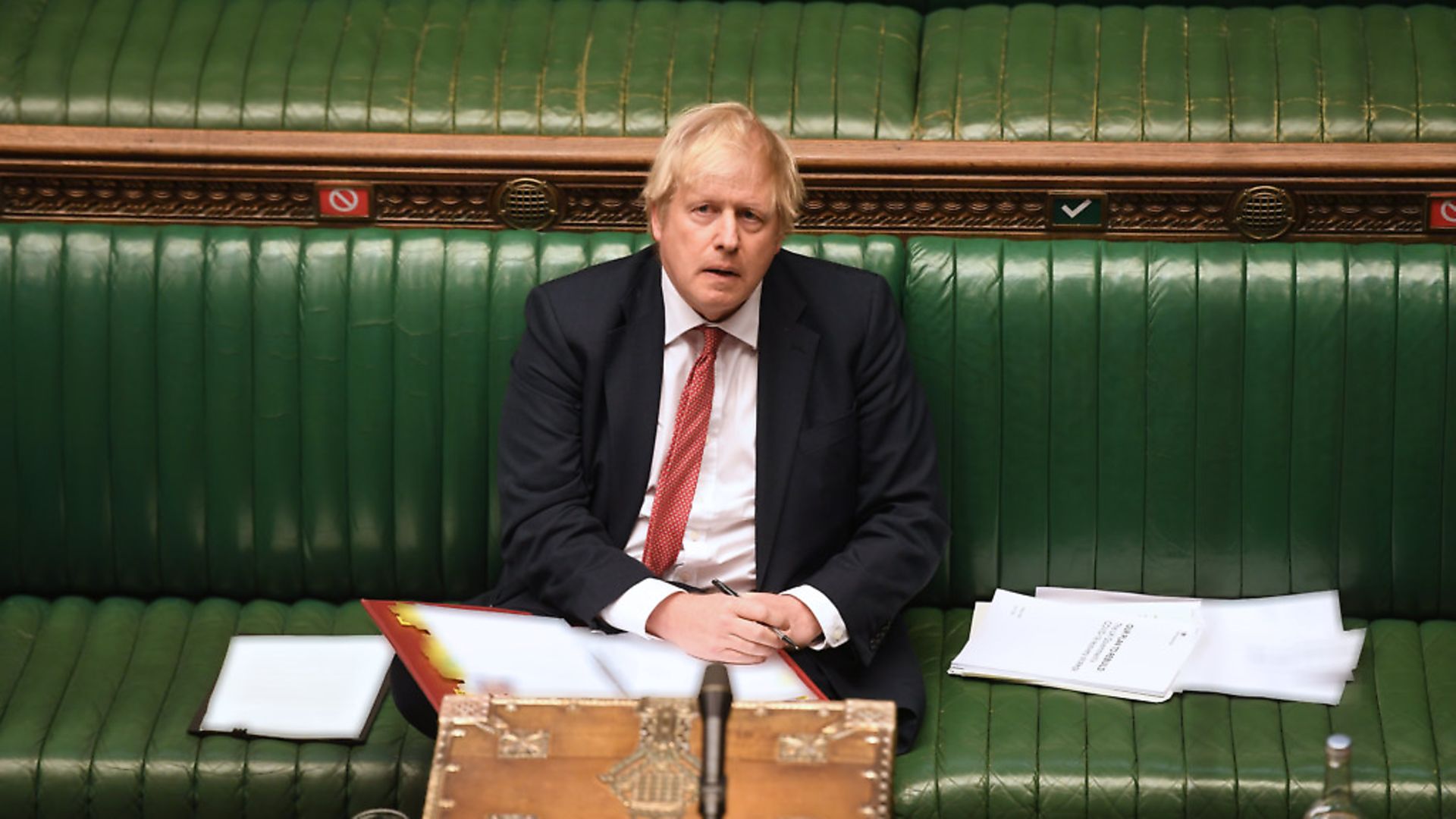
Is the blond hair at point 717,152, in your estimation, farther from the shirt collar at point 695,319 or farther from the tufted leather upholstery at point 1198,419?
the tufted leather upholstery at point 1198,419

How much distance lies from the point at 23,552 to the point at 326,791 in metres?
0.93

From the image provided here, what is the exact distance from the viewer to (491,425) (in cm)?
332

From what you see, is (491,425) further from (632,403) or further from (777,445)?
(777,445)

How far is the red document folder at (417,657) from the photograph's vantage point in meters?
2.58

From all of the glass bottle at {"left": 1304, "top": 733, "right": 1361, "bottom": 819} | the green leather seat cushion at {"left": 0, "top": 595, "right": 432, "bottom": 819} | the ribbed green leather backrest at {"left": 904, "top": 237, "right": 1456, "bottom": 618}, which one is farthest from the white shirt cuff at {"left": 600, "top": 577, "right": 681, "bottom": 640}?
the glass bottle at {"left": 1304, "top": 733, "right": 1361, "bottom": 819}

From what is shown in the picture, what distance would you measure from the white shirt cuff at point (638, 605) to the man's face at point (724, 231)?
1.50 feet

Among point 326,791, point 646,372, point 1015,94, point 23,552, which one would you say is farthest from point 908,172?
point 23,552

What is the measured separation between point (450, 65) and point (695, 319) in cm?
90

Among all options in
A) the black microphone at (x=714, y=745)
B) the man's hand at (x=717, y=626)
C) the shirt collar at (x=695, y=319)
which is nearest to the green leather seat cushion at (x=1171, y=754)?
the man's hand at (x=717, y=626)

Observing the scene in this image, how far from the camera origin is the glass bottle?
1.79m

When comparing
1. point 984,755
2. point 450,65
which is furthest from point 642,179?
point 984,755

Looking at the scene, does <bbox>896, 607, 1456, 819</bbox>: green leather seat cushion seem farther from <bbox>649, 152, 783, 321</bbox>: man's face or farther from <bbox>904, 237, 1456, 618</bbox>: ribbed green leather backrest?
<bbox>649, 152, 783, 321</bbox>: man's face

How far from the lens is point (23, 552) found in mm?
3391

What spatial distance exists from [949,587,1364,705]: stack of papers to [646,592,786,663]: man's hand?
0.48 metres
